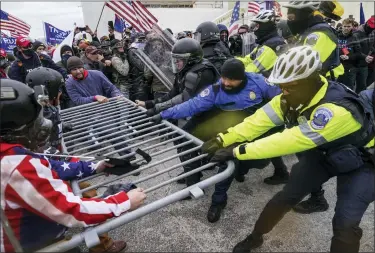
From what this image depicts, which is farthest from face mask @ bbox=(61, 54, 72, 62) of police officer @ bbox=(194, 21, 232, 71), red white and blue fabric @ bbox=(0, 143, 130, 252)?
red white and blue fabric @ bbox=(0, 143, 130, 252)

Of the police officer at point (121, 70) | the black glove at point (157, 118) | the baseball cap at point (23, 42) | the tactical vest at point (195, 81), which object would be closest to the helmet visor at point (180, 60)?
the tactical vest at point (195, 81)

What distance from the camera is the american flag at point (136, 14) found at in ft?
20.5

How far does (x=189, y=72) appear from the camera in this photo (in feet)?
10.9

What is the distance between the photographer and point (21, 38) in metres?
5.45

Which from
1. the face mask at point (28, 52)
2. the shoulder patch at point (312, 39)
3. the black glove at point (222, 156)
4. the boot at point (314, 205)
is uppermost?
the shoulder patch at point (312, 39)

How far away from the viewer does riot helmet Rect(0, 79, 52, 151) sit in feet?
4.77

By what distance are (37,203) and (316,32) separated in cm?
322

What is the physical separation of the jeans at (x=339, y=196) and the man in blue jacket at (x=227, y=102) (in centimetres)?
72

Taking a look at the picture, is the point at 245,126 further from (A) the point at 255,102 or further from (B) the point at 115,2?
(B) the point at 115,2

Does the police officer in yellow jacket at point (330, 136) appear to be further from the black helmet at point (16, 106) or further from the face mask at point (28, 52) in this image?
the face mask at point (28, 52)

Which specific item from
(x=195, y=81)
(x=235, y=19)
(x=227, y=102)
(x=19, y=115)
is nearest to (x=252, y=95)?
(x=227, y=102)

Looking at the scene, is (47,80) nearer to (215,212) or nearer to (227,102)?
(227,102)

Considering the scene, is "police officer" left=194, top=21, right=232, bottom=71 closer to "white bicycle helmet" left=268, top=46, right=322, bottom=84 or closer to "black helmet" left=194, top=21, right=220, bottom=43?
"black helmet" left=194, top=21, right=220, bottom=43

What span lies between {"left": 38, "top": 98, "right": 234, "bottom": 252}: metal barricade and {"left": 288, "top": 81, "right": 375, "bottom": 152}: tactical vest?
2.49 feet
